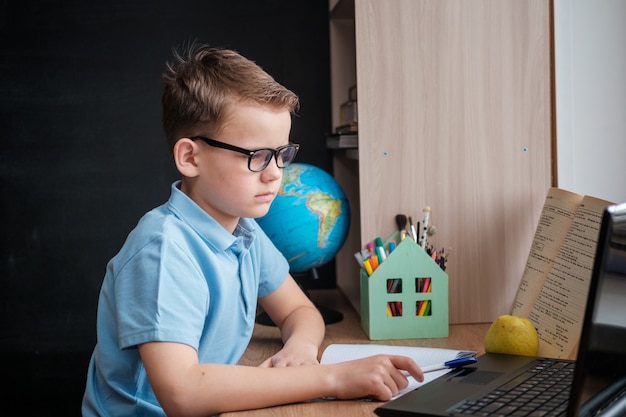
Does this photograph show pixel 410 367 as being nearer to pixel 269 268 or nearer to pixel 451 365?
pixel 451 365

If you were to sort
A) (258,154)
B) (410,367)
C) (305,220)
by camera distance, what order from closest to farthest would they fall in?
(410,367), (258,154), (305,220)

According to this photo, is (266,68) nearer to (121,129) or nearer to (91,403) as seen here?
(121,129)

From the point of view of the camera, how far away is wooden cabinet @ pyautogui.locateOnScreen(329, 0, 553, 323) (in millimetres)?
1498

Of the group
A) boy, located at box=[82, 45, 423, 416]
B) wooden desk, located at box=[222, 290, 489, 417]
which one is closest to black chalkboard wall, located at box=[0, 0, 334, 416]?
wooden desk, located at box=[222, 290, 489, 417]

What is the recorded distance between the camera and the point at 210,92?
1146 millimetres

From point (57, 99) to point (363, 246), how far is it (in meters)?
1.14

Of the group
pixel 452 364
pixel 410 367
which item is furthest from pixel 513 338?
pixel 410 367

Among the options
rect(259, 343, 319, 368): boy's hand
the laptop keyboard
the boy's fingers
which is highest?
the boy's fingers

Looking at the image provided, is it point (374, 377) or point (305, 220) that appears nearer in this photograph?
point (374, 377)

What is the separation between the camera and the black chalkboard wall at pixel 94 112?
212 cm

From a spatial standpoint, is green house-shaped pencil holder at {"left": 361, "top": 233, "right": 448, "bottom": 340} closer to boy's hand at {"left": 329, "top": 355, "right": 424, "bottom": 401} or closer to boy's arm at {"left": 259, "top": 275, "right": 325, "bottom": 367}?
boy's arm at {"left": 259, "top": 275, "right": 325, "bottom": 367}

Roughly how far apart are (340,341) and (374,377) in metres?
0.45

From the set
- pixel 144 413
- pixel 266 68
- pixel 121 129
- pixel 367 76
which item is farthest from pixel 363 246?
pixel 121 129

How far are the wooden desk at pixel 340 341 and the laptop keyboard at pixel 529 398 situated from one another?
144mm
